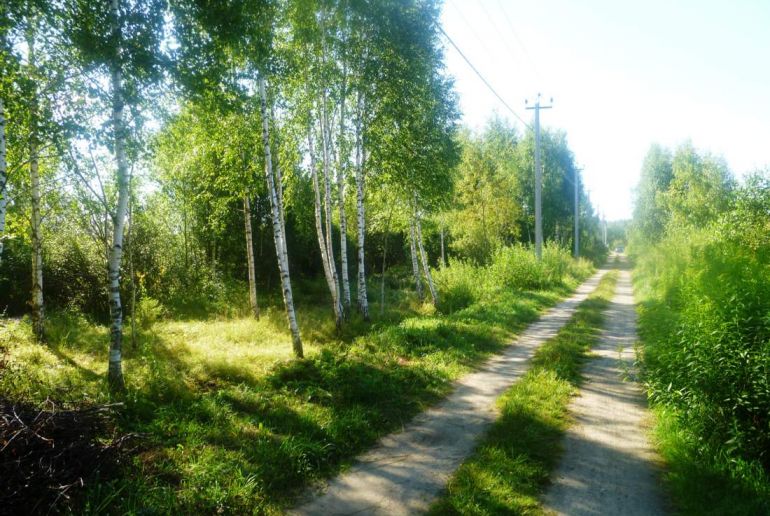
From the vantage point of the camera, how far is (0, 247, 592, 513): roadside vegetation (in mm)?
4961

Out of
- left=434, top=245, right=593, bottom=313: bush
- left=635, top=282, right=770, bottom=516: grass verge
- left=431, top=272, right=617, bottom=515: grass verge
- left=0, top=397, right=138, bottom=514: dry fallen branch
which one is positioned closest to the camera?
left=0, top=397, right=138, bottom=514: dry fallen branch

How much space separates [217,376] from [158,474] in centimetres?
399

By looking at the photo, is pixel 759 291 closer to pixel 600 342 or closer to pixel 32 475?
pixel 600 342

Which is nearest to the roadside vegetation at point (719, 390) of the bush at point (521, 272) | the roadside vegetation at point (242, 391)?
the roadside vegetation at point (242, 391)

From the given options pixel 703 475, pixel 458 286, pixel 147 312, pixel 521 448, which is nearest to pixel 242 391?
pixel 521 448

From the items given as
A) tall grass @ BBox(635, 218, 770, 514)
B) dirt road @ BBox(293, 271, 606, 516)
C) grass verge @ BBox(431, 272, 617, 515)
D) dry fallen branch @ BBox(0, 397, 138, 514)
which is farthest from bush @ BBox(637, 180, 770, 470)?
dry fallen branch @ BBox(0, 397, 138, 514)

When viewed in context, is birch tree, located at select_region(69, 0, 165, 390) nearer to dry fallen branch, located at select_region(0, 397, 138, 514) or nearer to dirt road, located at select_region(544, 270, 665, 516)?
dry fallen branch, located at select_region(0, 397, 138, 514)

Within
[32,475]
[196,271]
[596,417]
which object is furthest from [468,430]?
[196,271]

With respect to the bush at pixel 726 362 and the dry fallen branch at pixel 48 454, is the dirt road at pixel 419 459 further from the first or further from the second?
the bush at pixel 726 362

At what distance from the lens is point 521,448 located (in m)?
5.83

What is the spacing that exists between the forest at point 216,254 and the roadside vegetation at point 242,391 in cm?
4

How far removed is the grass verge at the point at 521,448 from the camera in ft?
15.3

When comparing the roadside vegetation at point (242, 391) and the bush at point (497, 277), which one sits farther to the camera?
the bush at point (497, 277)

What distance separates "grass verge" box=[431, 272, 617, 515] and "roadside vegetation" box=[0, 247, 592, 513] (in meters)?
1.53
